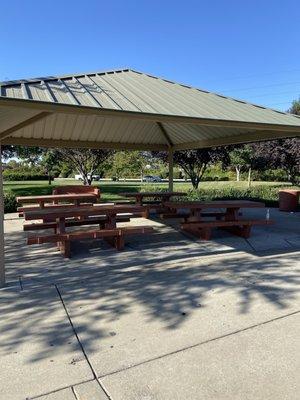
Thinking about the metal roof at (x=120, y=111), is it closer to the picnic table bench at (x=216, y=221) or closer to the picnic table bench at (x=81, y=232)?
the picnic table bench at (x=81, y=232)

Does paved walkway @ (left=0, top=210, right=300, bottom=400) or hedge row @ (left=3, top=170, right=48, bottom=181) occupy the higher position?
hedge row @ (left=3, top=170, right=48, bottom=181)

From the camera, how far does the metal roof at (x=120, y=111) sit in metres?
5.22

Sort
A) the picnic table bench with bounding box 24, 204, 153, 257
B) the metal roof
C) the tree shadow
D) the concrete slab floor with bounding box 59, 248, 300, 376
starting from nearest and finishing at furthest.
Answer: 1. the concrete slab floor with bounding box 59, 248, 300, 376
2. the tree shadow
3. the metal roof
4. the picnic table bench with bounding box 24, 204, 153, 257

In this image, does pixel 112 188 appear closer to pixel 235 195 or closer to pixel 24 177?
pixel 235 195

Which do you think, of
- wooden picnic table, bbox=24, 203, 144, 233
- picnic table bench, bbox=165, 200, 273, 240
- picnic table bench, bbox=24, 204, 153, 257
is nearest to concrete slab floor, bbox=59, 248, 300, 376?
picnic table bench, bbox=24, 204, 153, 257

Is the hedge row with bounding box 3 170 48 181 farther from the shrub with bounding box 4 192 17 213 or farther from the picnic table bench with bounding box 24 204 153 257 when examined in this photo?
the picnic table bench with bounding box 24 204 153 257

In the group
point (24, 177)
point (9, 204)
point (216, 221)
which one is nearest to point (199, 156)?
point (9, 204)

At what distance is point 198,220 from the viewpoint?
827 centimetres

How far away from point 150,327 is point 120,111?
2.95 metres

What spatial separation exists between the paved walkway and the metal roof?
229 centimetres

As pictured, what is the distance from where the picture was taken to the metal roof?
205 inches

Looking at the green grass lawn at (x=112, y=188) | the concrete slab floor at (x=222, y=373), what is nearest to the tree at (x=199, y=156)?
the green grass lawn at (x=112, y=188)

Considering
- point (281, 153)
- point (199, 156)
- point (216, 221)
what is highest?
point (281, 153)

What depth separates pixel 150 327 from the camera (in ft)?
12.6
